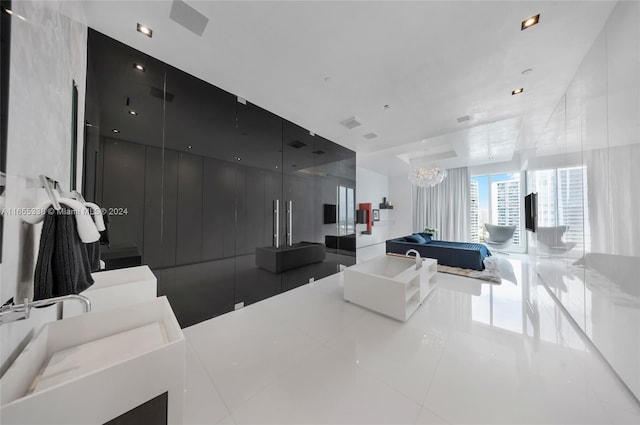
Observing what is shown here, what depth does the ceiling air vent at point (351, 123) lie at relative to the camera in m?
3.59

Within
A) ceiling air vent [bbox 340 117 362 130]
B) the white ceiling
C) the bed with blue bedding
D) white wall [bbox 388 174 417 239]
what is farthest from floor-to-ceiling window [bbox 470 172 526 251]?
ceiling air vent [bbox 340 117 362 130]

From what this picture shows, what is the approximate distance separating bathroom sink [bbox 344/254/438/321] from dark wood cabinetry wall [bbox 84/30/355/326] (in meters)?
1.21

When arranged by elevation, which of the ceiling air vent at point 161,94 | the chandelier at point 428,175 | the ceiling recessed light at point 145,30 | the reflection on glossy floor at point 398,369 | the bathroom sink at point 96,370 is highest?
the ceiling recessed light at point 145,30

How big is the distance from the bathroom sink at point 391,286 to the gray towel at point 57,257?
268 centimetres

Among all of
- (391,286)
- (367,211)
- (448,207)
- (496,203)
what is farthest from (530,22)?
(496,203)

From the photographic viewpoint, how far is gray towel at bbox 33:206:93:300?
0.83 meters

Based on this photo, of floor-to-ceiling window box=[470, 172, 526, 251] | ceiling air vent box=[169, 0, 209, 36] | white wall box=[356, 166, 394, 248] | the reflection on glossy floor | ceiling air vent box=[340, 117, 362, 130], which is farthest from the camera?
white wall box=[356, 166, 394, 248]

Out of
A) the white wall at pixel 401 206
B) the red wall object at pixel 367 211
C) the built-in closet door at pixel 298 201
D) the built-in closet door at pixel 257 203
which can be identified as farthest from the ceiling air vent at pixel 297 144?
the white wall at pixel 401 206

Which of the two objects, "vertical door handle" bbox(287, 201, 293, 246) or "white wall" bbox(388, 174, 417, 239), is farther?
"white wall" bbox(388, 174, 417, 239)

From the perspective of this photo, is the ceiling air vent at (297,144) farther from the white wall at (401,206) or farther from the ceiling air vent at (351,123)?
the white wall at (401,206)

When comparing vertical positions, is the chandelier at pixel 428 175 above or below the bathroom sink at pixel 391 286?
above

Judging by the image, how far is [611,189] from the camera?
1.73m

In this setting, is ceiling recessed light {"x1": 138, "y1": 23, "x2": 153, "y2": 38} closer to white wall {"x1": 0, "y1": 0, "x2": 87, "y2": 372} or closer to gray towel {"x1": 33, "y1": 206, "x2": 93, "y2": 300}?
white wall {"x1": 0, "y1": 0, "x2": 87, "y2": 372}

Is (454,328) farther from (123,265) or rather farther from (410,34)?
(123,265)
